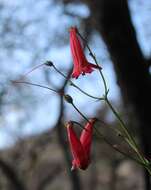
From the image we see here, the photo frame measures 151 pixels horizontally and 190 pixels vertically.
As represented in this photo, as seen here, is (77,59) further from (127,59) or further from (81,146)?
(127,59)

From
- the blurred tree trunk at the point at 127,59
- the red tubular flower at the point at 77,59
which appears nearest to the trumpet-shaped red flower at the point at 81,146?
the red tubular flower at the point at 77,59

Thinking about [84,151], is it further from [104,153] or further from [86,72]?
[104,153]

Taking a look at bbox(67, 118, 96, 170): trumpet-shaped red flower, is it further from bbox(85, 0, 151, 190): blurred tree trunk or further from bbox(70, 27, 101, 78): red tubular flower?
bbox(85, 0, 151, 190): blurred tree trunk

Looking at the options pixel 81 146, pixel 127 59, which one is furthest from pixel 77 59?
pixel 127 59

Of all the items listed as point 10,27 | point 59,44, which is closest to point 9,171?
point 59,44

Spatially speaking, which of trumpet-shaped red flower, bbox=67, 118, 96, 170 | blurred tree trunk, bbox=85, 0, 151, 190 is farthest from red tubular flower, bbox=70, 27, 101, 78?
blurred tree trunk, bbox=85, 0, 151, 190
